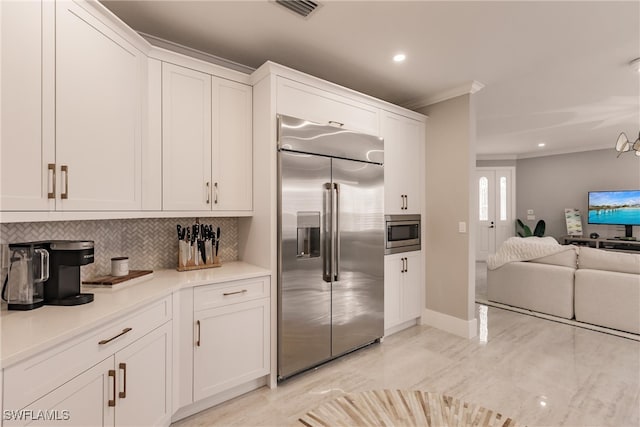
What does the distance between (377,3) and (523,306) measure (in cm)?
413

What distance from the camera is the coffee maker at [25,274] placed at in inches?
57.9

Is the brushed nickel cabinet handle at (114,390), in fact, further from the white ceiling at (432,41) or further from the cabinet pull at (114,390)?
the white ceiling at (432,41)

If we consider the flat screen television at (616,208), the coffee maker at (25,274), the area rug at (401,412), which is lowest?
the area rug at (401,412)

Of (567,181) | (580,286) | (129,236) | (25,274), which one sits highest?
(567,181)

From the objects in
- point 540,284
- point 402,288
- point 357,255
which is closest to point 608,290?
point 540,284

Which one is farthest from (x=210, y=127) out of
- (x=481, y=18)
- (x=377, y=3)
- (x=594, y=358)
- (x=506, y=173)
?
(x=506, y=173)

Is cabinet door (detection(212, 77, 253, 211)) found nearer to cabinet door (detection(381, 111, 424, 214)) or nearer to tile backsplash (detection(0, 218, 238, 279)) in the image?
tile backsplash (detection(0, 218, 238, 279))

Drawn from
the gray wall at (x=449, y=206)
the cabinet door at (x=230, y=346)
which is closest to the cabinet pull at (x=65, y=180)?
the cabinet door at (x=230, y=346)

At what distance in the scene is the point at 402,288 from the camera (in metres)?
3.49

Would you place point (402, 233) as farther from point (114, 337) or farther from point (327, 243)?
point (114, 337)

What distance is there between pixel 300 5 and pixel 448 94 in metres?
2.12

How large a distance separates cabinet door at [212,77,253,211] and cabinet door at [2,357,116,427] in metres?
1.30

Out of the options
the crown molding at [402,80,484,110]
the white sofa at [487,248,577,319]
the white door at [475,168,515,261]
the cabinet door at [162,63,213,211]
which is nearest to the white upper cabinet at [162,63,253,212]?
the cabinet door at [162,63,213,211]

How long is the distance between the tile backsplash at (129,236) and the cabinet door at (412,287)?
6.17ft
